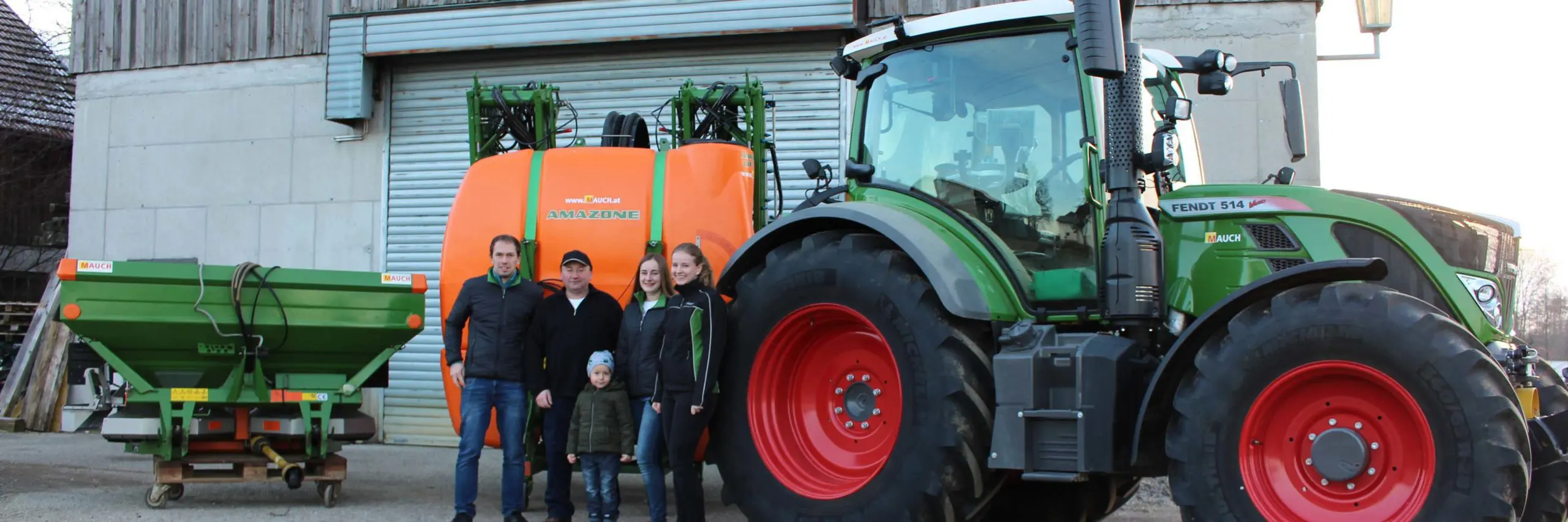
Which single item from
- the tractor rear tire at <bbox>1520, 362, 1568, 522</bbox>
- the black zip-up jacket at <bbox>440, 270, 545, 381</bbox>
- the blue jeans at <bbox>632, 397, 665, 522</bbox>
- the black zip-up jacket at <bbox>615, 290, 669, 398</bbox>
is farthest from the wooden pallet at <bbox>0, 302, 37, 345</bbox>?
the tractor rear tire at <bbox>1520, 362, 1568, 522</bbox>

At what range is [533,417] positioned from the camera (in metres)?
7.60

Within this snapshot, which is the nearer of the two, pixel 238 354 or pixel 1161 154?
pixel 1161 154

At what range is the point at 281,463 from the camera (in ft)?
25.5

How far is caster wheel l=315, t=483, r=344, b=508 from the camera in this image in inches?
312

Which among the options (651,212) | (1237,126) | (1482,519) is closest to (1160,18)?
(1237,126)

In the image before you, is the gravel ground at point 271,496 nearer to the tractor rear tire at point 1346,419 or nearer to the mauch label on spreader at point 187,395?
the mauch label on spreader at point 187,395

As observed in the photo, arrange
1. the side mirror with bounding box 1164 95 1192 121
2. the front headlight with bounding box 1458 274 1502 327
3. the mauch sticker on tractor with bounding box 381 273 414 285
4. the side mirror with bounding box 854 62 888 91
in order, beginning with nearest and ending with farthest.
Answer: the front headlight with bounding box 1458 274 1502 327, the side mirror with bounding box 1164 95 1192 121, the side mirror with bounding box 854 62 888 91, the mauch sticker on tractor with bounding box 381 273 414 285

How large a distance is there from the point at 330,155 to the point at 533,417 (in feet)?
22.0

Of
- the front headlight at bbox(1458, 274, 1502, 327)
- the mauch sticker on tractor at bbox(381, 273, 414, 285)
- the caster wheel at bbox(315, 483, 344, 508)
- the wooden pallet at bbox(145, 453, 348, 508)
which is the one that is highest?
the mauch sticker on tractor at bbox(381, 273, 414, 285)

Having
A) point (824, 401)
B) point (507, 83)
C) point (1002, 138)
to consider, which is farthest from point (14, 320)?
point (1002, 138)

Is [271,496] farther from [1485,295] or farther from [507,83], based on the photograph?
[1485,295]

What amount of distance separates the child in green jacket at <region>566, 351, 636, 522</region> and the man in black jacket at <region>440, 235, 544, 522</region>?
0.36 meters

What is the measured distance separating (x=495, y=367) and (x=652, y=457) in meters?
1.00

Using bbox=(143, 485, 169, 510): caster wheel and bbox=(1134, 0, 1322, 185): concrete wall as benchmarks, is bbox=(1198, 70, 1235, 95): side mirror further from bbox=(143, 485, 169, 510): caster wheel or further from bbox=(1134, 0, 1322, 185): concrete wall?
bbox=(143, 485, 169, 510): caster wheel
